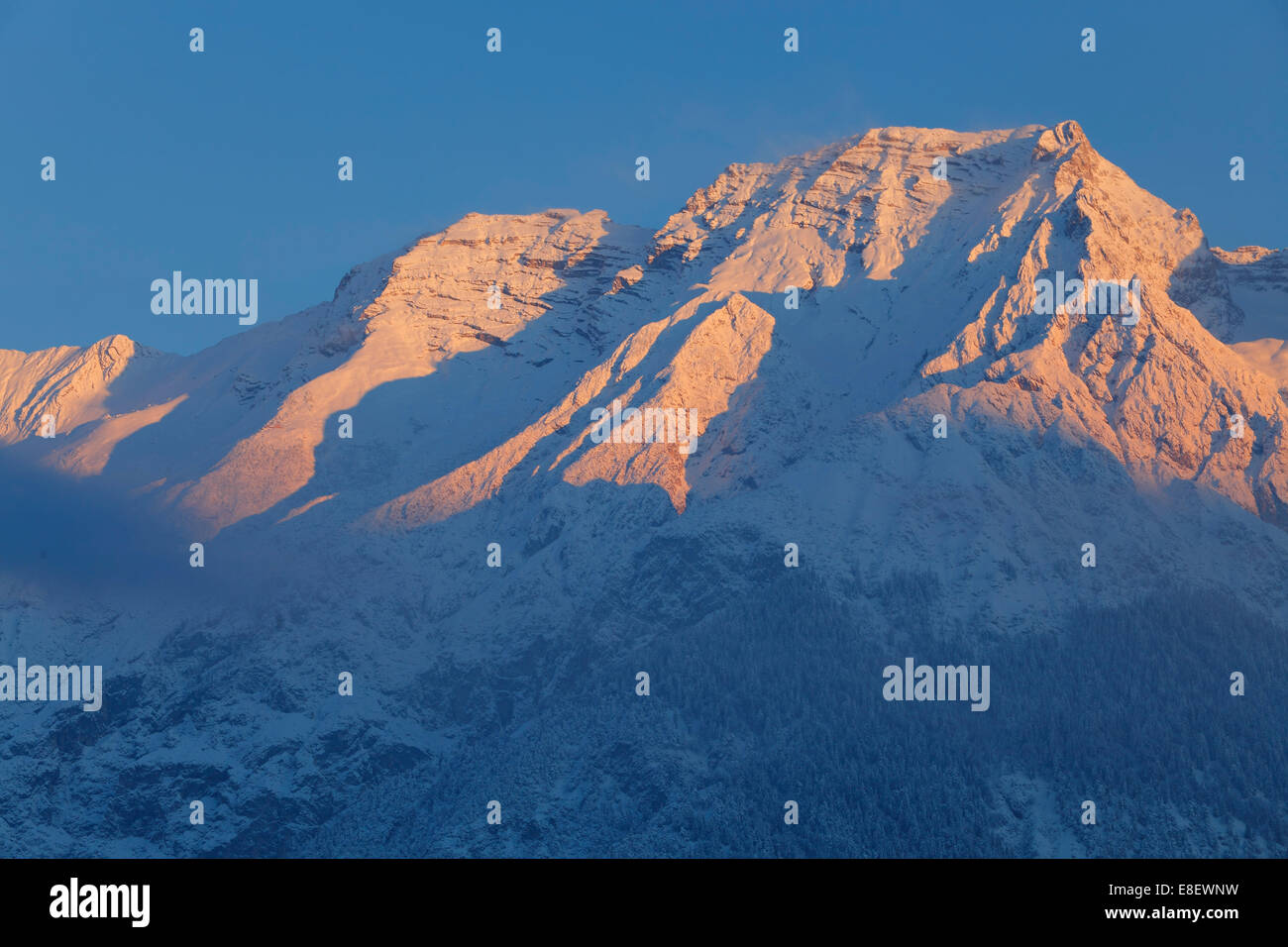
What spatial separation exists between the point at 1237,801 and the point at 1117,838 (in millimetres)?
14655

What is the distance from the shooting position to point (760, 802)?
190m

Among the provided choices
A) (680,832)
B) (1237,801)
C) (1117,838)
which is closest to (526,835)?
(680,832)

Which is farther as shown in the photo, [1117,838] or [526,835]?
[526,835]
